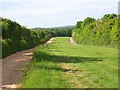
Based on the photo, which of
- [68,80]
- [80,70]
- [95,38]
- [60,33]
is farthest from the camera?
[60,33]

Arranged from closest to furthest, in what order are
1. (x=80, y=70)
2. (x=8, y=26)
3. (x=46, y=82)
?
(x=46, y=82) < (x=80, y=70) < (x=8, y=26)

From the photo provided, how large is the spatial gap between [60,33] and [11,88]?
525 feet

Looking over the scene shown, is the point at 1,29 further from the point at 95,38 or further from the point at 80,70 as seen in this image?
the point at 95,38

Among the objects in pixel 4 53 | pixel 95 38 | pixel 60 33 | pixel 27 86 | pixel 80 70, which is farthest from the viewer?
pixel 60 33

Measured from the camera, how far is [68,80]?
14.9 metres

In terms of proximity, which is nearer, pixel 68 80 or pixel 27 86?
pixel 27 86

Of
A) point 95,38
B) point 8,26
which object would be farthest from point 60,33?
point 8,26

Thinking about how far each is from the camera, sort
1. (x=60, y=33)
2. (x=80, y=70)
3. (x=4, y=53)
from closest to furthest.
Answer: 1. (x=80, y=70)
2. (x=4, y=53)
3. (x=60, y=33)

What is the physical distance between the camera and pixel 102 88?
12.6 m

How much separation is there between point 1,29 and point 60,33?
13764 cm

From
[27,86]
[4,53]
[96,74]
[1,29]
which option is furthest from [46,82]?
[1,29]

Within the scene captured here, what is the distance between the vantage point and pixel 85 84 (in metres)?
13.7

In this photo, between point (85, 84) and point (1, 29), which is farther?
point (1, 29)

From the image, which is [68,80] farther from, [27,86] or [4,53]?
[4,53]
